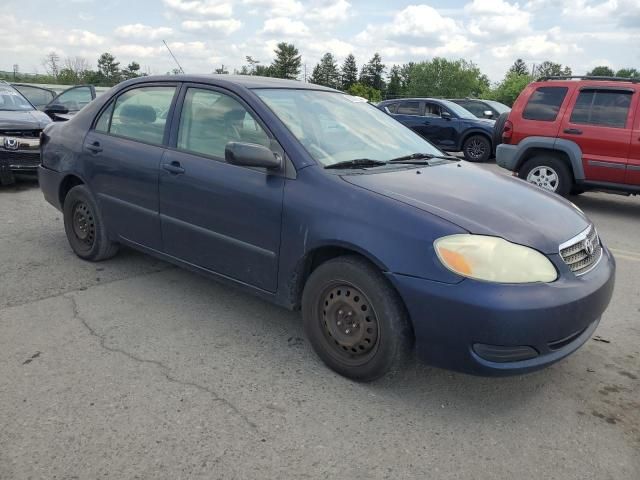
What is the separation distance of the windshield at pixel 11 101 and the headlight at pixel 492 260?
8.36 meters

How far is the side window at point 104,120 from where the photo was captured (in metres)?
4.44

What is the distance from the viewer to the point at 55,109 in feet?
32.7

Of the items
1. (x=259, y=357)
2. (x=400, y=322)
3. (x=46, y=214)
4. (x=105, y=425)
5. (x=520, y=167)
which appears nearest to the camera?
(x=105, y=425)

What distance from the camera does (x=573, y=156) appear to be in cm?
781

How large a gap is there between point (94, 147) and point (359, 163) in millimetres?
2333

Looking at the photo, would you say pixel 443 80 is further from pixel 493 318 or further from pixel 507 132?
pixel 493 318

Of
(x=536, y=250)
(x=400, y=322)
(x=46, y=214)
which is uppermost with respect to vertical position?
(x=536, y=250)

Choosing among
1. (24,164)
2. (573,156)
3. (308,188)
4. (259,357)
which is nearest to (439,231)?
(308,188)

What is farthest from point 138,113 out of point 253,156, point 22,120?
point 22,120

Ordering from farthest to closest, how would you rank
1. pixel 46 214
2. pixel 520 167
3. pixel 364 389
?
pixel 520 167
pixel 46 214
pixel 364 389

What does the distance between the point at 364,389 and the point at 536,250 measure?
1130 mm

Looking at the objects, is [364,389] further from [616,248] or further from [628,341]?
[616,248]

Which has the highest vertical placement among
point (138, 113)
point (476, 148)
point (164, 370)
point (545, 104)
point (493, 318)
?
point (545, 104)

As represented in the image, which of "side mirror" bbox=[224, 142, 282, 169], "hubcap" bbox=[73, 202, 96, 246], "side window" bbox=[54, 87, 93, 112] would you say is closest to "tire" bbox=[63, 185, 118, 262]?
"hubcap" bbox=[73, 202, 96, 246]
